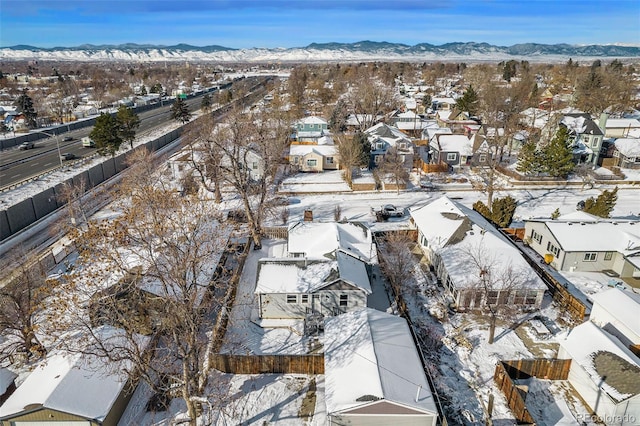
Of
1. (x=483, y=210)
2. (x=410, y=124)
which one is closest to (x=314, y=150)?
(x=483, y=210)

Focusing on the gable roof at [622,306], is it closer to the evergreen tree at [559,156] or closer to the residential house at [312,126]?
the evergreen tree at [559,156]

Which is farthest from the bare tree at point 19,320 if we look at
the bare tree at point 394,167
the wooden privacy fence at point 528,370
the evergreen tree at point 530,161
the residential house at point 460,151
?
the evergreen tree at point 530,161

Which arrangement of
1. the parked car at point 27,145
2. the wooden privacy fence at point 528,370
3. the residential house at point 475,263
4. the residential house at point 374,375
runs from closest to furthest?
1. the residential house at point 374,375
2. the wooden privacy fence at point 528,370
3. the residential house at point 475,263
4. the parked car at point 27,145

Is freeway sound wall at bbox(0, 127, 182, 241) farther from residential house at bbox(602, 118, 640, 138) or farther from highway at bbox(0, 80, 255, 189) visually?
residential house at bbox(602, 118, 640, 138)

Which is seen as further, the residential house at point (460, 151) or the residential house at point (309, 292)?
the residential house at point (460, 151)

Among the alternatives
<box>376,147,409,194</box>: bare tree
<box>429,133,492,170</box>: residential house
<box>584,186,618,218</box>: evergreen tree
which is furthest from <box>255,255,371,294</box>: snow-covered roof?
<box>429,133,492,170</box>: residential house

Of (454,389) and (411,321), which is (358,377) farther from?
(411,321)

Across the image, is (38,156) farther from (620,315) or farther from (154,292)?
(620,315)
